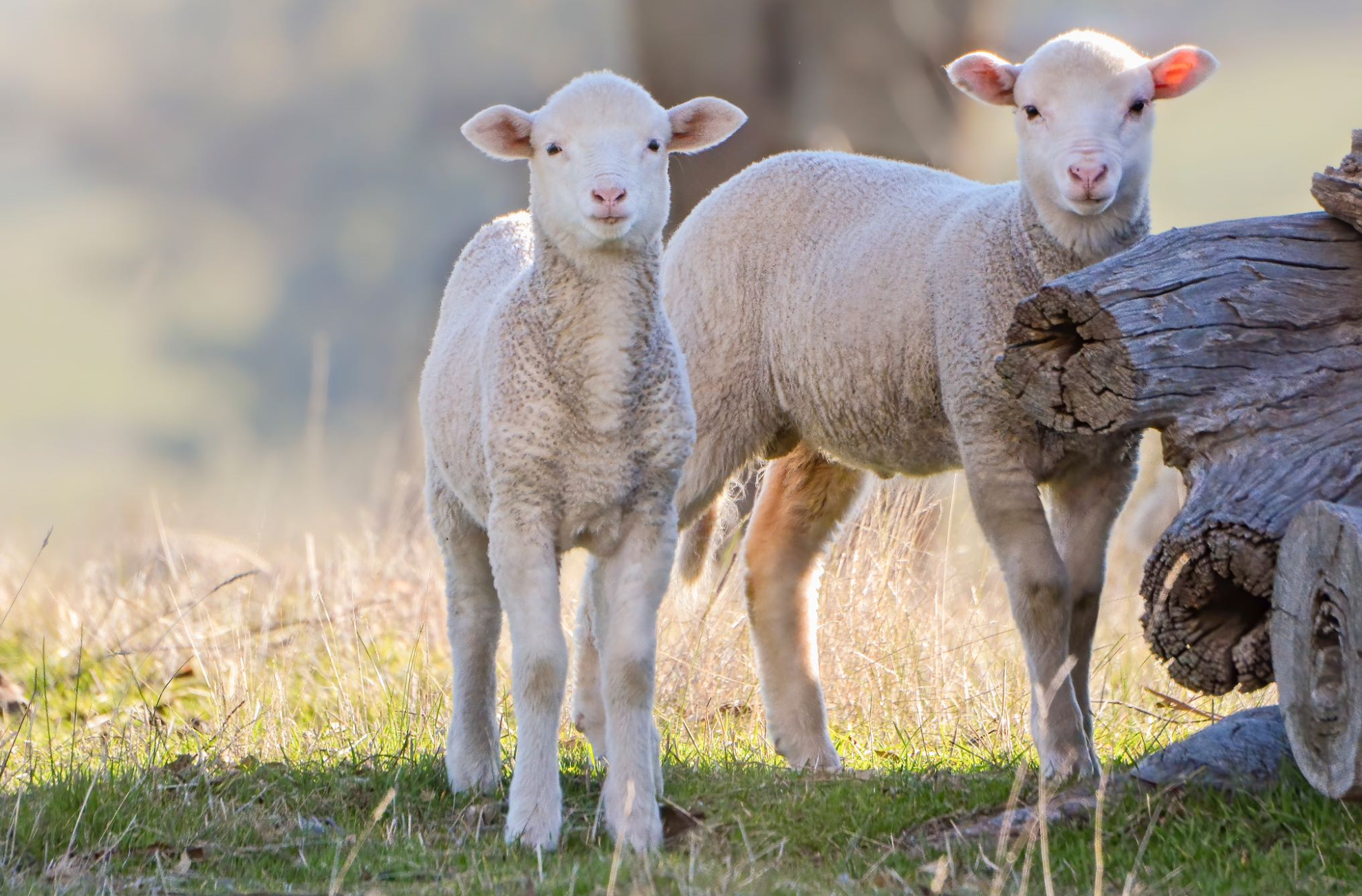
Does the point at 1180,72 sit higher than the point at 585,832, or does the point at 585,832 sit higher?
the point at 1180,72

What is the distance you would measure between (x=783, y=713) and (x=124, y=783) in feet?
7.69

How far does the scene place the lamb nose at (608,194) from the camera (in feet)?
12.6

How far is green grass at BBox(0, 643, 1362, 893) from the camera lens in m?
3.55

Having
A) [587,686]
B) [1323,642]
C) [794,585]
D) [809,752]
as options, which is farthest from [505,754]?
[1323,642]

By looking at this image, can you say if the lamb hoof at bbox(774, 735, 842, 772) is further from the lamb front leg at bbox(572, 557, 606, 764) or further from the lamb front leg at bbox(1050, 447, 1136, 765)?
the lamb front leg at bbox(1050, 447, 1136, 765)

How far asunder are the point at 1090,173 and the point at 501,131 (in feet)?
5.26

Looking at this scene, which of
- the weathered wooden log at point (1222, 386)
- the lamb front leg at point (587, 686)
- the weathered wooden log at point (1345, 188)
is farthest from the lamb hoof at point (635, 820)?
the weathered wooden log at point (1345, 188)

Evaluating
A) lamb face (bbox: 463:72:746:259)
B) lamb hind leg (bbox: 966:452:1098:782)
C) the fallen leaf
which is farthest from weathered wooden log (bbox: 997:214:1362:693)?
the fallen leaf

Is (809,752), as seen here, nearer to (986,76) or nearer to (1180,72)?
(986,76)

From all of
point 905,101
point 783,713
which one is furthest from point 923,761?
point 905,101

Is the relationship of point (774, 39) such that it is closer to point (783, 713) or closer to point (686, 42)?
point (686, 42)

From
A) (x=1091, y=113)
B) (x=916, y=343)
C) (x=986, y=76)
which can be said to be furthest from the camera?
(x=916, y=343)

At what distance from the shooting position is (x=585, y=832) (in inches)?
159

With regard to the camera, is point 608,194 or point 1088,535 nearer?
point 608,194
